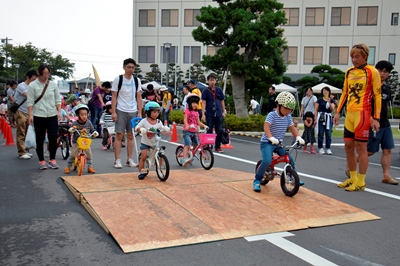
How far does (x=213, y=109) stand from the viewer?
37.0 feet

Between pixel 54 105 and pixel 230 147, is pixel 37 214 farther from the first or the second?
pixel 230 147

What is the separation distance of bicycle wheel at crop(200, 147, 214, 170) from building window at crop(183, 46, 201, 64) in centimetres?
3896

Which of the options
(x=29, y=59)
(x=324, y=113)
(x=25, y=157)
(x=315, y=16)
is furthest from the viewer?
(x=29, y=59)

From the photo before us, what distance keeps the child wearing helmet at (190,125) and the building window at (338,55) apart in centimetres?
3789

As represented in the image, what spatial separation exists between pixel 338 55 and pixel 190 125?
3841 centimetres

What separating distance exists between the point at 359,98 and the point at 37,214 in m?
5.10

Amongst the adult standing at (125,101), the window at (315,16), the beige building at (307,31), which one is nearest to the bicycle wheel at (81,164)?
the adult standing at (125,101)

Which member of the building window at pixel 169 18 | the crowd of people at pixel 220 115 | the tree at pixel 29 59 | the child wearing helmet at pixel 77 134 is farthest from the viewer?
the tree at pixel 29 59

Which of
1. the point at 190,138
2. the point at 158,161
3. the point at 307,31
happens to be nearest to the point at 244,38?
the point at 190,138

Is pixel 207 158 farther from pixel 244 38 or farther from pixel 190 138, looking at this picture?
pixel 244 38

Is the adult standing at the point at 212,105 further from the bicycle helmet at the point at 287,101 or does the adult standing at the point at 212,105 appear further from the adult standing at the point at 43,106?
the bicycle helmet at the point at 287,101

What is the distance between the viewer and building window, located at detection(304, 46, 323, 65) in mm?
44522

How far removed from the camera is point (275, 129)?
670 centimetres

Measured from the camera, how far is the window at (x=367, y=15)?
4328cm
